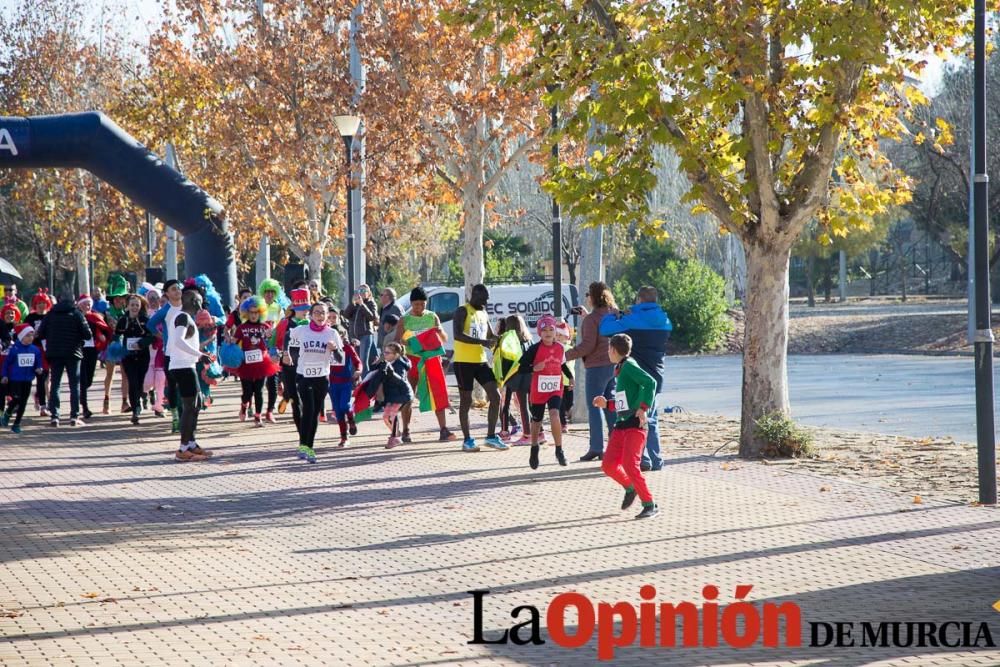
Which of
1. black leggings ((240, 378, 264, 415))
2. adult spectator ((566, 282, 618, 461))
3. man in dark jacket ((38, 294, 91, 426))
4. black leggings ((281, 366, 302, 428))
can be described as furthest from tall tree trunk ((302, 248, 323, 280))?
adult spectator ((566, 282, 618, 461))

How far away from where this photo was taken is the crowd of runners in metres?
14.1

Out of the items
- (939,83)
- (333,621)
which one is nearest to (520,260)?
(939,83)

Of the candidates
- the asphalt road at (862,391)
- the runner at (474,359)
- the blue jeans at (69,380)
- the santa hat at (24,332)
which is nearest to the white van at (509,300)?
the asphalt road at (862,391)

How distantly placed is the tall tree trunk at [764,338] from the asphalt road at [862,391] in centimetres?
276

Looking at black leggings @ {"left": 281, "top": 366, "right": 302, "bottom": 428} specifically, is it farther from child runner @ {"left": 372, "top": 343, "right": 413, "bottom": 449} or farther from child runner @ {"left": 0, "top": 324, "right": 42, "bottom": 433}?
child runner @ {"left": 0, "top": 324, "right": 42, "bottom": 433}

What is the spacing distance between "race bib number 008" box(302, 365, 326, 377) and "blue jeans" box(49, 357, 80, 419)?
525cm

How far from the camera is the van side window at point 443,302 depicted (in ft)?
111

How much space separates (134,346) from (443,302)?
49.7 feet

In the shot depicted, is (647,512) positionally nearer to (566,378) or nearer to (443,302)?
(566,378)

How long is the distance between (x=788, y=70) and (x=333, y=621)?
8206 mm

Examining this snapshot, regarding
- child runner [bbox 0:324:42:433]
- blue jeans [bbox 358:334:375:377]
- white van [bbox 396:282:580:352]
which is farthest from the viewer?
white van [bbox 396:282:580:352]

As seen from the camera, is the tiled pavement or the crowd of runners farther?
the crowd of runners

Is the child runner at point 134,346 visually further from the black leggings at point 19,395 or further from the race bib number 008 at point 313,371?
the race bib number 008 at point 313,371

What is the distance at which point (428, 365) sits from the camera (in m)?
16.7
